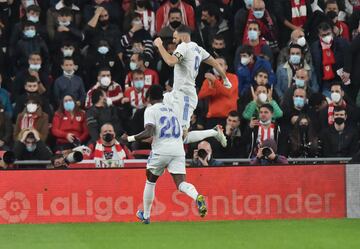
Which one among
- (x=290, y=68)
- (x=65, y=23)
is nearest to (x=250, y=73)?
(x=290, y=68)

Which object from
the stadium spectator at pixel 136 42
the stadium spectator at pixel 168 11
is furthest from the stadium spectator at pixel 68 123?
the stadium spectator at pixel 168 11

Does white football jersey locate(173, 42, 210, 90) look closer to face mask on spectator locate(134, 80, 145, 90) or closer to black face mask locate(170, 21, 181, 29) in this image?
face mask on spectator locate(134, 80, 145, 90)

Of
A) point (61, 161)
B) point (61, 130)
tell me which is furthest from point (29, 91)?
point (61, 161)

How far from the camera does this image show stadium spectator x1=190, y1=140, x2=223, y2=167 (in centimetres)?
2138

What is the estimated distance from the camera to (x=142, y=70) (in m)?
24.2

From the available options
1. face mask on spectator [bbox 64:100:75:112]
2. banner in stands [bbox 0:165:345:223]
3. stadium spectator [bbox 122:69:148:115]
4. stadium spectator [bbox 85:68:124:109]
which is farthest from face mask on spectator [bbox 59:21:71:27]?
banner in stands [bbox 0:165:345:223]

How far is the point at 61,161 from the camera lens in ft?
70.2

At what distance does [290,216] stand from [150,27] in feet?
21.0

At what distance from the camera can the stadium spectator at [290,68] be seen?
24.2m

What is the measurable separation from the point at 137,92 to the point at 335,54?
3.84 metres

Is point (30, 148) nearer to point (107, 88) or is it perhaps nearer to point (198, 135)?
point (107, 88)

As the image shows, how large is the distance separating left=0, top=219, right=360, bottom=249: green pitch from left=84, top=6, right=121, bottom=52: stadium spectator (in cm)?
600

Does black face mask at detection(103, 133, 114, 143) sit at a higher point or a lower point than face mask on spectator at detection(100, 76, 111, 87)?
lower

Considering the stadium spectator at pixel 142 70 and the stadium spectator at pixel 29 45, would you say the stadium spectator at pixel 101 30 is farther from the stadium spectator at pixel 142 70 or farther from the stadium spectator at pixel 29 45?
the stadium spectator at pixel 29 45
